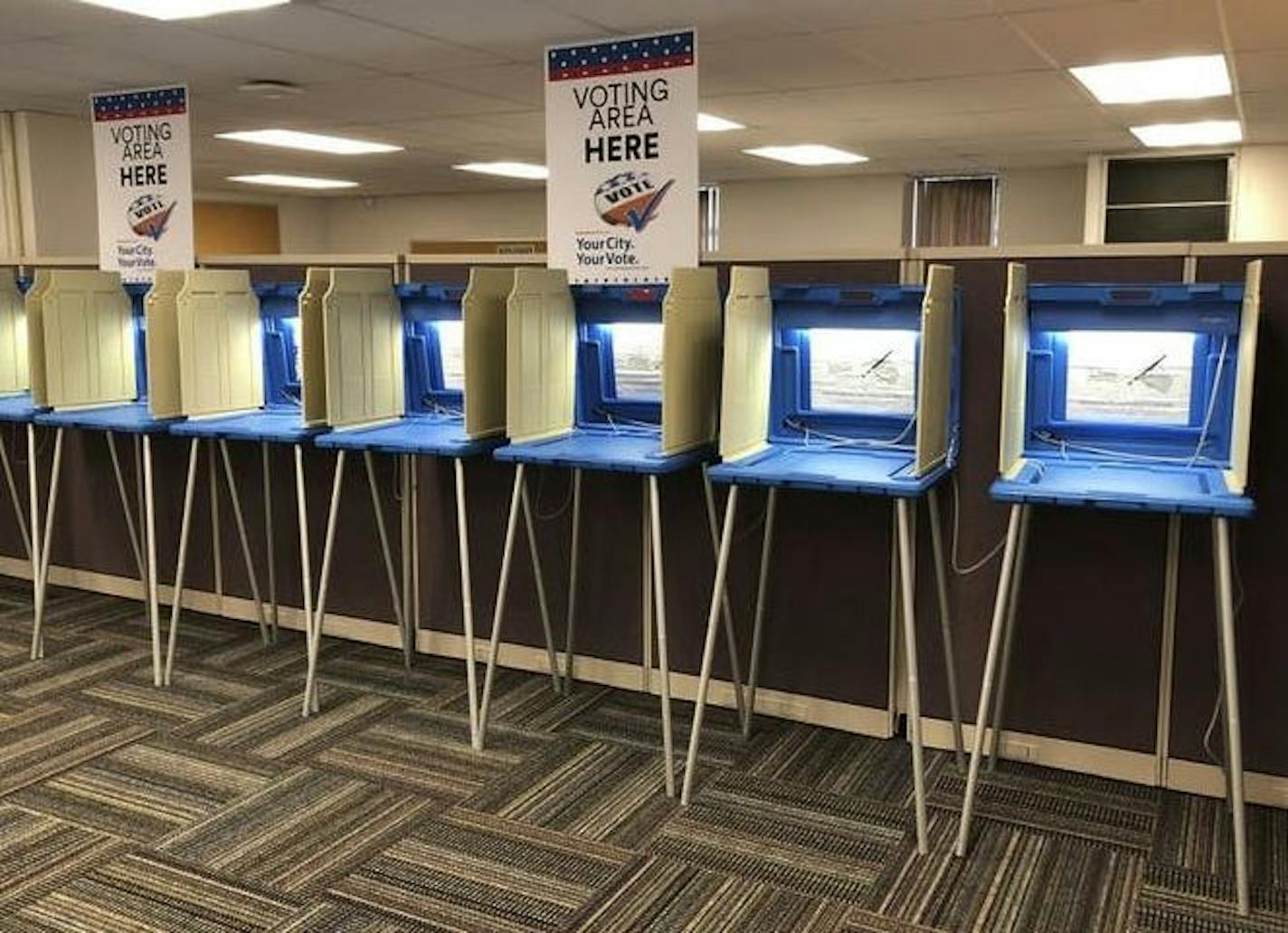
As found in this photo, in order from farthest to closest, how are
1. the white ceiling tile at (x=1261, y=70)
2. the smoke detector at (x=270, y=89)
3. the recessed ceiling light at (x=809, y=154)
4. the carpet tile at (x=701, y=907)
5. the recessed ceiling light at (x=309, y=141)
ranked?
1. the recessed ceiling light at (x=809, y=154)
2. the recessed ceiling light at (x=309, y=141)
3. the smoke detector at (x=270, y=89)
4. the white ceiling tile at (x=1261, y=70)
5. the carpet tile at (x=701, y=907)

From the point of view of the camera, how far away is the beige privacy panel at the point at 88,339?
3.77 metres

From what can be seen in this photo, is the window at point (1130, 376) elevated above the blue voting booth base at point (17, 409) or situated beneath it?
elevated above

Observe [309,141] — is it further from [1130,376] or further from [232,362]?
[1130,376]

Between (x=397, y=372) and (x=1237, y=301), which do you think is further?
(x=397, y=372)

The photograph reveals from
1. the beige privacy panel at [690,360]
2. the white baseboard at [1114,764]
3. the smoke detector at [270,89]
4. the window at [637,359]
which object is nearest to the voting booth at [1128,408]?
the white baseboard at [1114,764]

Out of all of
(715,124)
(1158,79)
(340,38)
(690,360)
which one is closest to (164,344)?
(340,38)

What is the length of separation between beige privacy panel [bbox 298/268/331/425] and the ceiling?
3.51 feet

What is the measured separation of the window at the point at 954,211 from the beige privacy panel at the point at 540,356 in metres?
7.33

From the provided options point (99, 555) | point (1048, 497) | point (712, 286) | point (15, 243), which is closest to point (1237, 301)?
point (1048, 497)

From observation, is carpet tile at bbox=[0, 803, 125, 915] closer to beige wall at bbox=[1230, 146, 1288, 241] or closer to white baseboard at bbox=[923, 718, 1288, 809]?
white baseboard at bbox=[923, 718, 1288, 809]

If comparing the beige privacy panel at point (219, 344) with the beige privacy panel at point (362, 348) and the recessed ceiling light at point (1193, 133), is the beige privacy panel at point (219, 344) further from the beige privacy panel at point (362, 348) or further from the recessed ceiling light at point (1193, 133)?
the recessed ceiling light at point (1193, 133)

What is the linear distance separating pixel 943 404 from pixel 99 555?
3.36 meters

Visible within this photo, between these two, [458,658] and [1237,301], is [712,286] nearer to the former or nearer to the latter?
[1237,301]

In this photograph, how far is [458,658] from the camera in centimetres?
382
